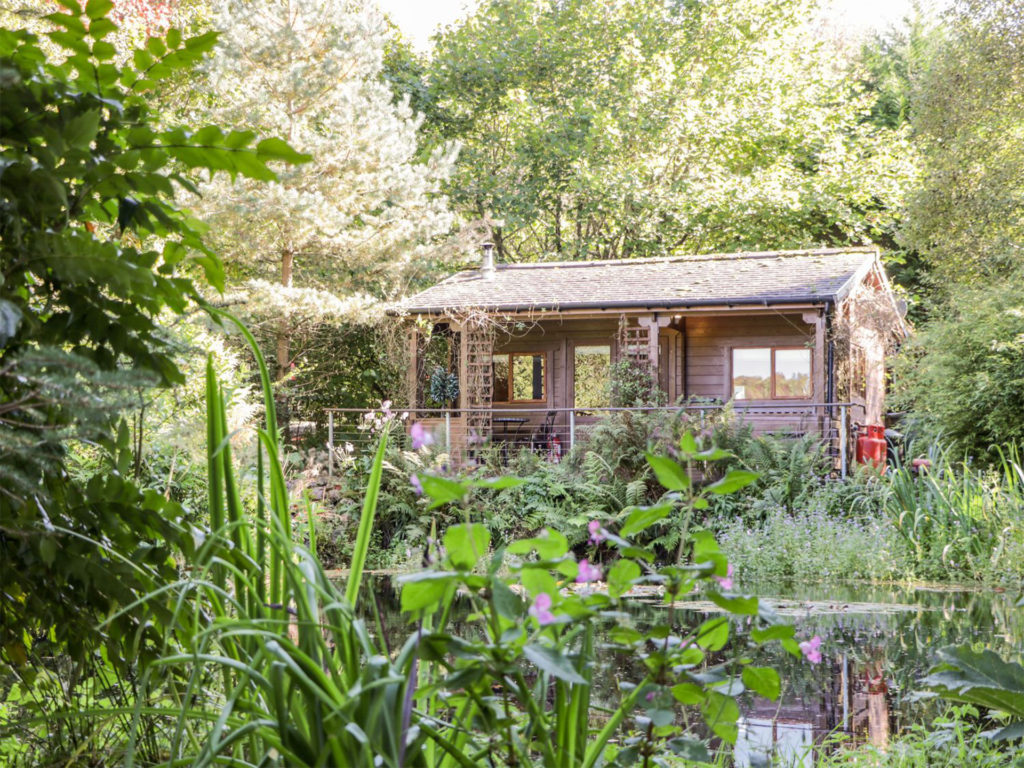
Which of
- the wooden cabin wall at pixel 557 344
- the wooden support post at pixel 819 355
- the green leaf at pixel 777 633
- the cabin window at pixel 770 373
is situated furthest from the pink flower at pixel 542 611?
the wooden cabin wall at pixel 557 344

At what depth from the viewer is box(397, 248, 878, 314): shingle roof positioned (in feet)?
52.1

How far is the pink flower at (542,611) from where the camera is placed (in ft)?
4.51

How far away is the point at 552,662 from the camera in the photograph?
4.27 ft

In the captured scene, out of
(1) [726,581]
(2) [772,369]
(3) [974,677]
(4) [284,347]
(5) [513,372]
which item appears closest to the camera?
(1) [726,581]

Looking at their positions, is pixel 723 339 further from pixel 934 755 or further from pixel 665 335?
pixel 934 755

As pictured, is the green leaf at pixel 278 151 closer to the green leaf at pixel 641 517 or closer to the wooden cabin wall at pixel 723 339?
the green leaf at pixel 641 517

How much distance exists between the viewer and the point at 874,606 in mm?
7730

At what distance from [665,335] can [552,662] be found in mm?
16531

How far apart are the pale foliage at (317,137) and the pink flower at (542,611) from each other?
46.8 ft

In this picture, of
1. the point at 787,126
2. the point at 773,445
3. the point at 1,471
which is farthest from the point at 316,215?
the point at 1,471

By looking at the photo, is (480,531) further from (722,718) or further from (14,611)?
(14,611)

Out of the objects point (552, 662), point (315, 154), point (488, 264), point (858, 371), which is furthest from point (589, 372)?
point (552, 662)

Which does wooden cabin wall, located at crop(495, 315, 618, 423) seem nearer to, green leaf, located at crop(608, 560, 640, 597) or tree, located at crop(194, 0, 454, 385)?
tree, located at crop(194, 0, 454, 385)

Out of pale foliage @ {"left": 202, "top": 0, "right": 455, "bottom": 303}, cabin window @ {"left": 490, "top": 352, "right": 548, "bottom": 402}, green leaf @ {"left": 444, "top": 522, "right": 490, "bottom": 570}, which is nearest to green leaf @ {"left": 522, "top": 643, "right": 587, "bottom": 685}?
green leaf @ {"left": 444, "top": 522, "right": 490, "bottom": 570}
